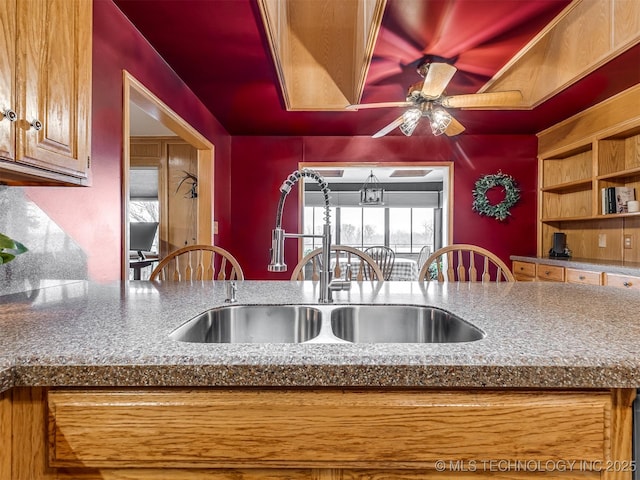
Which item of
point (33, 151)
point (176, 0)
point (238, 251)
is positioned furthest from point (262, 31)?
point (238, 251)

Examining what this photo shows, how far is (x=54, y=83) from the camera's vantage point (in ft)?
3.70

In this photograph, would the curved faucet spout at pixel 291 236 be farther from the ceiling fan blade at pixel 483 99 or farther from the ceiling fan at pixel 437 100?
the ceiling fan blade at pixel 483 99

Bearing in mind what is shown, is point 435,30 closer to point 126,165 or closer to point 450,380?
point 126,165

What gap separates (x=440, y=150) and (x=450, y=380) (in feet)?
14.0

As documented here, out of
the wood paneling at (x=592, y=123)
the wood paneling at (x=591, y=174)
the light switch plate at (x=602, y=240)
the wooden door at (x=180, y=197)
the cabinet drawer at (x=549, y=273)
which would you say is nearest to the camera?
the wood paneling at (x=592, y=123)

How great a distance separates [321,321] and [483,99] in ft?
7.42

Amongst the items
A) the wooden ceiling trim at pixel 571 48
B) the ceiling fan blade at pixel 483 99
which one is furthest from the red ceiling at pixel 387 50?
the ceiling fan blade at pixel 483 99

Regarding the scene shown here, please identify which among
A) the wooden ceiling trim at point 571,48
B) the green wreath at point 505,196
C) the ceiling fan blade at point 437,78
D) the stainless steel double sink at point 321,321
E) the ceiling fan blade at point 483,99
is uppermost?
the wooden ceiling trim at point 571,48

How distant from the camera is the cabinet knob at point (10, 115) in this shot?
0.96 meters

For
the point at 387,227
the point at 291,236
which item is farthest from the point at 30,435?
the point at 387,227

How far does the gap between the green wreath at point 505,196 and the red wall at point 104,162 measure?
3692mm

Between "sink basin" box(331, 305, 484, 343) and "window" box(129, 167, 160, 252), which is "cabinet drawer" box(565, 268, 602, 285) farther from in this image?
"window" box(129, 167, 160, 252)

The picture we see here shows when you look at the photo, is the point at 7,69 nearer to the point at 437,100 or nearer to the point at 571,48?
the point at 437,100

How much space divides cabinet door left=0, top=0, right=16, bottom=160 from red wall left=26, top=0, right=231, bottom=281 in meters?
0.61
